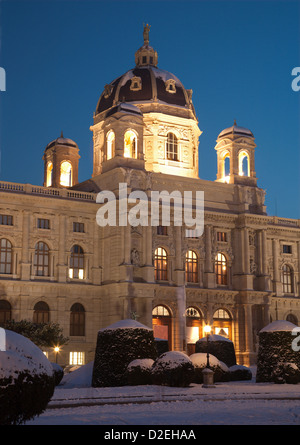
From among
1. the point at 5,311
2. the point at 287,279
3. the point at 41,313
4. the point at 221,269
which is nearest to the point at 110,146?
the point at 221,269

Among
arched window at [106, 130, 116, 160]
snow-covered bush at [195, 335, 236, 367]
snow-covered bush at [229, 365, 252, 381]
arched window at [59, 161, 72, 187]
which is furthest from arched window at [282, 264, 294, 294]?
snow-covered bush at [229, 365, 252, 381]

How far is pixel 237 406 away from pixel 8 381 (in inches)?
386

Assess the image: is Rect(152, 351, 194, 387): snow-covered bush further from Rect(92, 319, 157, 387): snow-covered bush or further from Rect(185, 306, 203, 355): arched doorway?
Rect(185, 306, 203, 355): arched doorway

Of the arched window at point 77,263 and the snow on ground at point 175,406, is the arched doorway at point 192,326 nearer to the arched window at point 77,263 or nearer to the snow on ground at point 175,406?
the arched window at point 77,263

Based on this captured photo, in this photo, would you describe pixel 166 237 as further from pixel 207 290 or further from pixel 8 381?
pixel 8 381

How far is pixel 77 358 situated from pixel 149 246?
430 inches

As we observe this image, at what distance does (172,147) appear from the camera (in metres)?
67.6

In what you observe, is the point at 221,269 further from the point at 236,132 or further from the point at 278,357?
the point at 278,357

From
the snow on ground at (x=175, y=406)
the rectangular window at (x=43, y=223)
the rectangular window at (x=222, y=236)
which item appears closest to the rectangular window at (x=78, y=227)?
the rectangular window at (x=43, y=223)

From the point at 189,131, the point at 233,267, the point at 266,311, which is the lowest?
the point at 266,311

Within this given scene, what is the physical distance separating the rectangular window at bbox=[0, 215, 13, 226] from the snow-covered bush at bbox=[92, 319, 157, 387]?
24385mm

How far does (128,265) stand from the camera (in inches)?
2207

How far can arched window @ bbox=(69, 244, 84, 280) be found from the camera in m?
57.3
